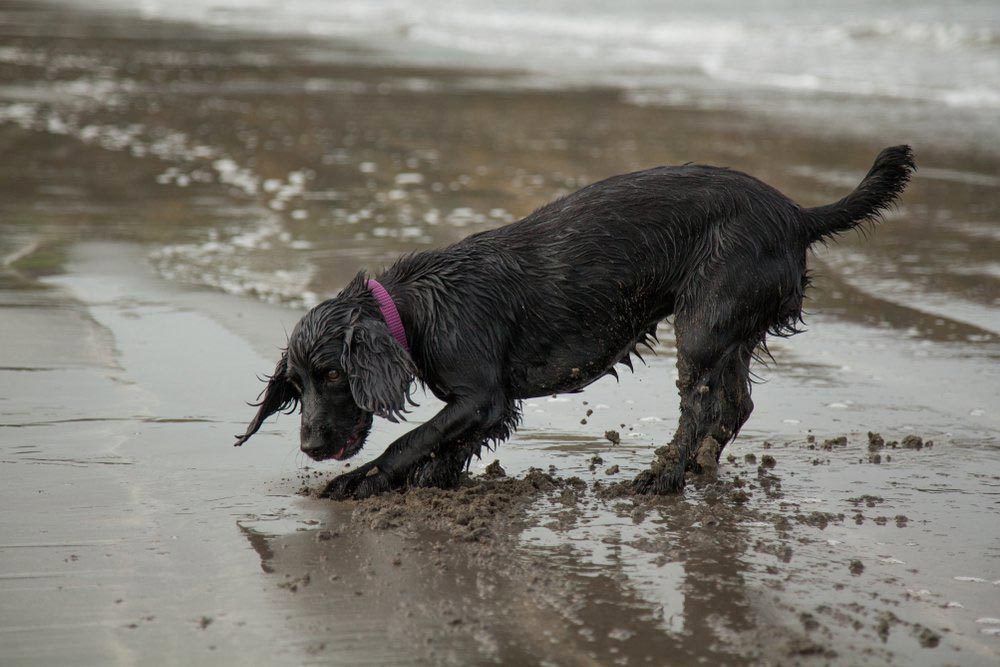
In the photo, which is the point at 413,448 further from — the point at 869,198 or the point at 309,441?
the point at 869,198

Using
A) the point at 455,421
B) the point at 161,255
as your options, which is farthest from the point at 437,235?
the point at 455,421

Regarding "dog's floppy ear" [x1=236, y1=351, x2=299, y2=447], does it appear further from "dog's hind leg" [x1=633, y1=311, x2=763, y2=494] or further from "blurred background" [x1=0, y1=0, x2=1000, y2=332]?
"blurred background" [x1=0, y1=0, x2=1000, y2=332]

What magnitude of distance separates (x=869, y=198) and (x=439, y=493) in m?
2.13

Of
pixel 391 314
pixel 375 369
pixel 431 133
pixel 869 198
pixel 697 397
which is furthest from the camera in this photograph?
pixel 431 133

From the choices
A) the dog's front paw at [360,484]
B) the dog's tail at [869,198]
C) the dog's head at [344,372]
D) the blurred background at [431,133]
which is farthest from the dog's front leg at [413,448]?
the blurred background at [431,133]

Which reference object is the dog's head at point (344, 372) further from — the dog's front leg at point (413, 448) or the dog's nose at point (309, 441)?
the dog's front leg at point (413, 448)

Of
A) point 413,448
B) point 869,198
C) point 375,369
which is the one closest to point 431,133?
point 869,198

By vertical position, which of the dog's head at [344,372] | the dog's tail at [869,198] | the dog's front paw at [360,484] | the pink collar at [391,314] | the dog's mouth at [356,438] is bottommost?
the dog's front paw at [360,484]

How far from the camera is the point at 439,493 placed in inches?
189

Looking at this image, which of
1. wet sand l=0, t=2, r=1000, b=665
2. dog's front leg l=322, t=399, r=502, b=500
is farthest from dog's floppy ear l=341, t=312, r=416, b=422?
wet sand l=0, t=2, r=1000, b=665

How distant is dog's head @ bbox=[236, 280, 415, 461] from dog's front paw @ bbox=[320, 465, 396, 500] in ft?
0.30

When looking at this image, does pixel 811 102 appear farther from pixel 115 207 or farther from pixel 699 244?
pixel 699 244

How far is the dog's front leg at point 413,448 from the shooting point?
4.76 metres

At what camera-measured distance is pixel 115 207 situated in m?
10.3
